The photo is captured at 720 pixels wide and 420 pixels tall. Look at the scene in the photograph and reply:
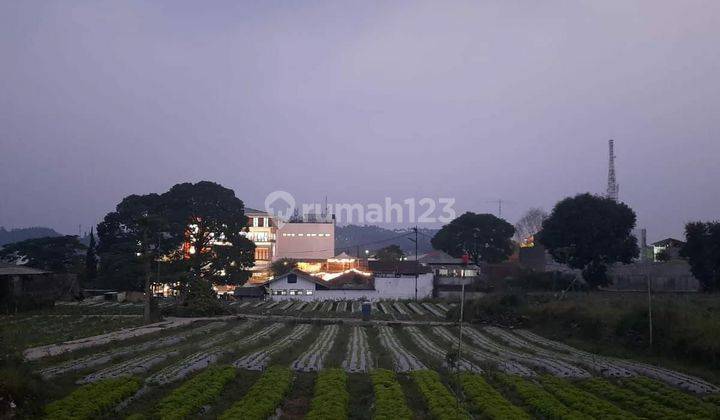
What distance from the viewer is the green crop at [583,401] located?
41.4 feet

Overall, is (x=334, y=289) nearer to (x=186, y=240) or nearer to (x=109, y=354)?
(x=186, y=240)

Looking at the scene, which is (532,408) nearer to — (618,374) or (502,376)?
(502,376)

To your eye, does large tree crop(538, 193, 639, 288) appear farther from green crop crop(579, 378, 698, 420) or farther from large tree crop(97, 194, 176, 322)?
green crop crop(579, 378, 698, 420)

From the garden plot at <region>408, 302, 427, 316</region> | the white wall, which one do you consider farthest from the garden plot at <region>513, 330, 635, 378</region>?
the white wall

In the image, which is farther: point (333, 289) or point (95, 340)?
point (333, 289)

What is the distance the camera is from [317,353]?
2184cm

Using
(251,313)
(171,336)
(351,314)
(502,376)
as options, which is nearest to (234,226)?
(251,313)

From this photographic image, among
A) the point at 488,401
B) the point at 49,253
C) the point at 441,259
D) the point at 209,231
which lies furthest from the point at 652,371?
the point at 441,259

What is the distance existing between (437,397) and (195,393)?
523 centimetres

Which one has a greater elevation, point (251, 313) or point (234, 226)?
point (234, 226)

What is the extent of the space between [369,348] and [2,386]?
47.4ft

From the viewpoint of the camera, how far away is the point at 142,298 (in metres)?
49.2

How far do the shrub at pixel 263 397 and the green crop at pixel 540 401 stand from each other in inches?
214

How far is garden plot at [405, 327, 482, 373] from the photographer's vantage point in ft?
60.7
